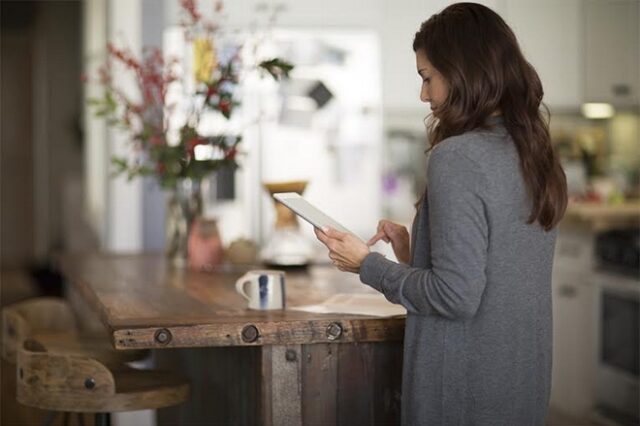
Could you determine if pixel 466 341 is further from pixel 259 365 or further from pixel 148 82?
pixel 148 82

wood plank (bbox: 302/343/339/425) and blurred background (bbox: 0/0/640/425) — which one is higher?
blurred background (bbox: 0/0/640/425)

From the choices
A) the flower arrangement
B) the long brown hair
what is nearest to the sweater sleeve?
the long brown hair

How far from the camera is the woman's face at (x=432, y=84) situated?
7.61ft

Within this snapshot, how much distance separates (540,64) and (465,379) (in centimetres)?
427

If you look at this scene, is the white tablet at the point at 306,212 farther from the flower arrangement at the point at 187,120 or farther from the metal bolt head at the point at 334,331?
the flower arrangement at the point at 187,120

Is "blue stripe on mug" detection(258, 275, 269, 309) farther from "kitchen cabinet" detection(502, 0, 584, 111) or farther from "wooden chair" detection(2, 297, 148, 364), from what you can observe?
"kitchen cabinet" detection(502, 0, 584, 111)

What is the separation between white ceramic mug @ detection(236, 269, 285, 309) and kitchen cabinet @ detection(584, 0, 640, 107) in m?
4.02

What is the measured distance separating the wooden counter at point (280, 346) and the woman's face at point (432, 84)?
54 cm

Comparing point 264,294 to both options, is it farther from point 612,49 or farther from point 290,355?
point 612,49

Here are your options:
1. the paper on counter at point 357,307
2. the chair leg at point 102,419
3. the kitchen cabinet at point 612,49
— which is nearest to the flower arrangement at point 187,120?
the paper on counter at point 357,307

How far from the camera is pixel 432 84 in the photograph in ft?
7.68

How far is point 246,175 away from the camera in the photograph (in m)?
6.10

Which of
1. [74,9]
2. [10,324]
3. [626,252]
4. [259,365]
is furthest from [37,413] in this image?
[74,9]

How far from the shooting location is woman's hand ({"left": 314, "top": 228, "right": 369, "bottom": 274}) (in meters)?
2.46
